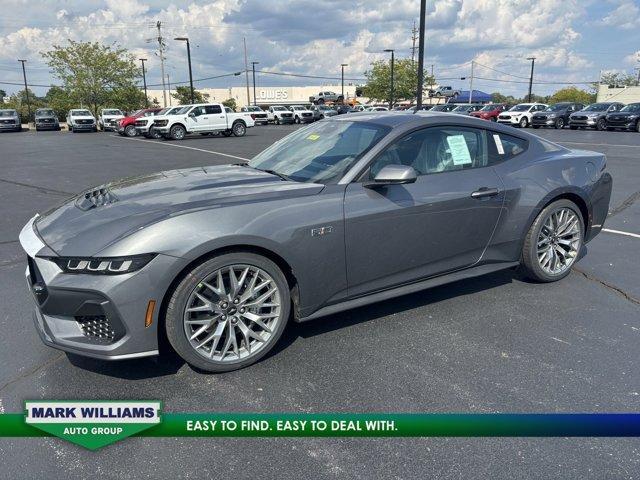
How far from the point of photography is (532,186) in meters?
4.16

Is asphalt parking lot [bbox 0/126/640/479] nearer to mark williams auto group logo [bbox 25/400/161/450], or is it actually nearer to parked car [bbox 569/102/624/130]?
mark williams auto group logo [bbox 25/400/161/450]

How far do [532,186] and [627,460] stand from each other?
238 centimetres

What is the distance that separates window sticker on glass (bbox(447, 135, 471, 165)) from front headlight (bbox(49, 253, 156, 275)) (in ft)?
7.87

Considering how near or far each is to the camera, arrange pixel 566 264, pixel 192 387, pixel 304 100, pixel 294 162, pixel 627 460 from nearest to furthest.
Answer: pixel 627 460, pixel 192 387, pixel 294 162, pixel 566 264, pixel 304 100

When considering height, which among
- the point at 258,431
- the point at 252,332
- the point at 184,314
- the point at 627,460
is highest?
the point at 258,431

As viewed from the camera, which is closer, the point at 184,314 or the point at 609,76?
the point at 184,314

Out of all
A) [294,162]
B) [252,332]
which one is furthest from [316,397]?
[294,162]

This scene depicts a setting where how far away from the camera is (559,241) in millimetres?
4504

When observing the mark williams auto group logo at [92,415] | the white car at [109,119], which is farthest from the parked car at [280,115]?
the mark williams auto group logo at [92,415]

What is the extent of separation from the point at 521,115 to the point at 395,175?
3314cm

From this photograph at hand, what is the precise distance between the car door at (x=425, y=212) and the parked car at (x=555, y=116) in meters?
31.2

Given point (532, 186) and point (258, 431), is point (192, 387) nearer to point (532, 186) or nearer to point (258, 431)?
point (258, 431)

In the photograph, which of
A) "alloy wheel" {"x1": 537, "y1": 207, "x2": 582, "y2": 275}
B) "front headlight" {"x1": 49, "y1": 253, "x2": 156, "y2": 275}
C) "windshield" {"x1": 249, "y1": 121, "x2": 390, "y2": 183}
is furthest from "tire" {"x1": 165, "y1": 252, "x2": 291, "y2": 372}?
"alloy wheel" {"x1": 537, "y1": 207, "x2": 582, "y2": 275}

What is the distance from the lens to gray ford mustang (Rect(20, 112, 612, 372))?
8.98 ft
